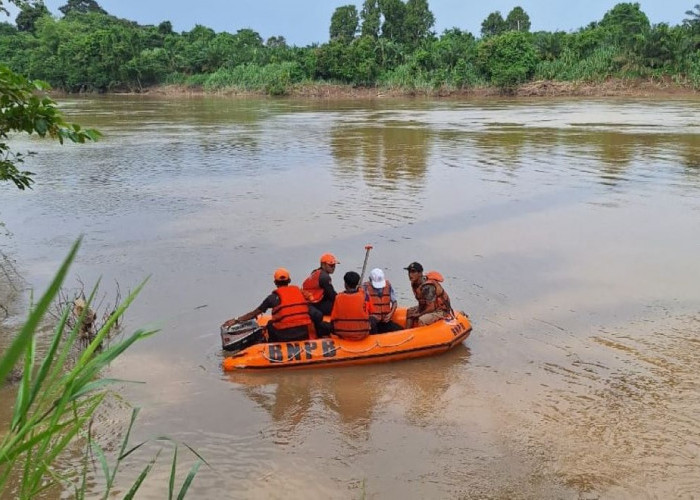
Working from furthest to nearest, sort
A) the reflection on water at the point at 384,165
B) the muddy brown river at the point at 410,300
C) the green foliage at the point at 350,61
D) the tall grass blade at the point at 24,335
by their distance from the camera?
the green foliage at the point at 350,61, the reflection on water at the point at 384,165, the muddy brown river at the point at 410,300, the tall grass blade at the point at 24,335

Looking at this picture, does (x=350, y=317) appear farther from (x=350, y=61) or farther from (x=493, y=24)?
(x=493, y=24)

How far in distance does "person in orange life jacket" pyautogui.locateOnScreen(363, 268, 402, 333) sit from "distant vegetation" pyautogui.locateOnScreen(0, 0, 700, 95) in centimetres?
4361

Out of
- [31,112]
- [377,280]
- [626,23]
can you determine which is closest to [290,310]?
[377,280]

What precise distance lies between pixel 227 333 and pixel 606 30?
52.6 metres

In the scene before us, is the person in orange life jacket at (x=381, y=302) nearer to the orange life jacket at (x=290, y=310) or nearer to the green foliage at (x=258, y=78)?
the orange life jacket at (x=290, y=310)

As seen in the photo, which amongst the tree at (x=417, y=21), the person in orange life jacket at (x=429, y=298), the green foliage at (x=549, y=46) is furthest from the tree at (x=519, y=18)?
the person in orange life jacket at (x=429, y=298)

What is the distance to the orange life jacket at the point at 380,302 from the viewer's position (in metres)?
6.91

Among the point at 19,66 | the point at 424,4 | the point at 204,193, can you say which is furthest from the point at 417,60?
the point at 19,66

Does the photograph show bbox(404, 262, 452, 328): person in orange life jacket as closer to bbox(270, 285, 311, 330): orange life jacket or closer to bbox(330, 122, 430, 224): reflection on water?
bbox(270, 285, 311, 330): orange life jacket

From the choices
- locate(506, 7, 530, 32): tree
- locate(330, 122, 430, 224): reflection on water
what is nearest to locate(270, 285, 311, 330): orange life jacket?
locate(330, 122, 430, 224): reflection on water

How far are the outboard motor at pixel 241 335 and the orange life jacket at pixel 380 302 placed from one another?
1159 millimetres

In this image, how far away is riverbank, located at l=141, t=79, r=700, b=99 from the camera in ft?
148

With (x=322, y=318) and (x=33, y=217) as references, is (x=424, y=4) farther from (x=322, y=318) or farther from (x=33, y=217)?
(x=322, y=318)

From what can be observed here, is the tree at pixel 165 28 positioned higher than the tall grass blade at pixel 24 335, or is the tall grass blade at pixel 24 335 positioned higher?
the tree at pixel 165 28
